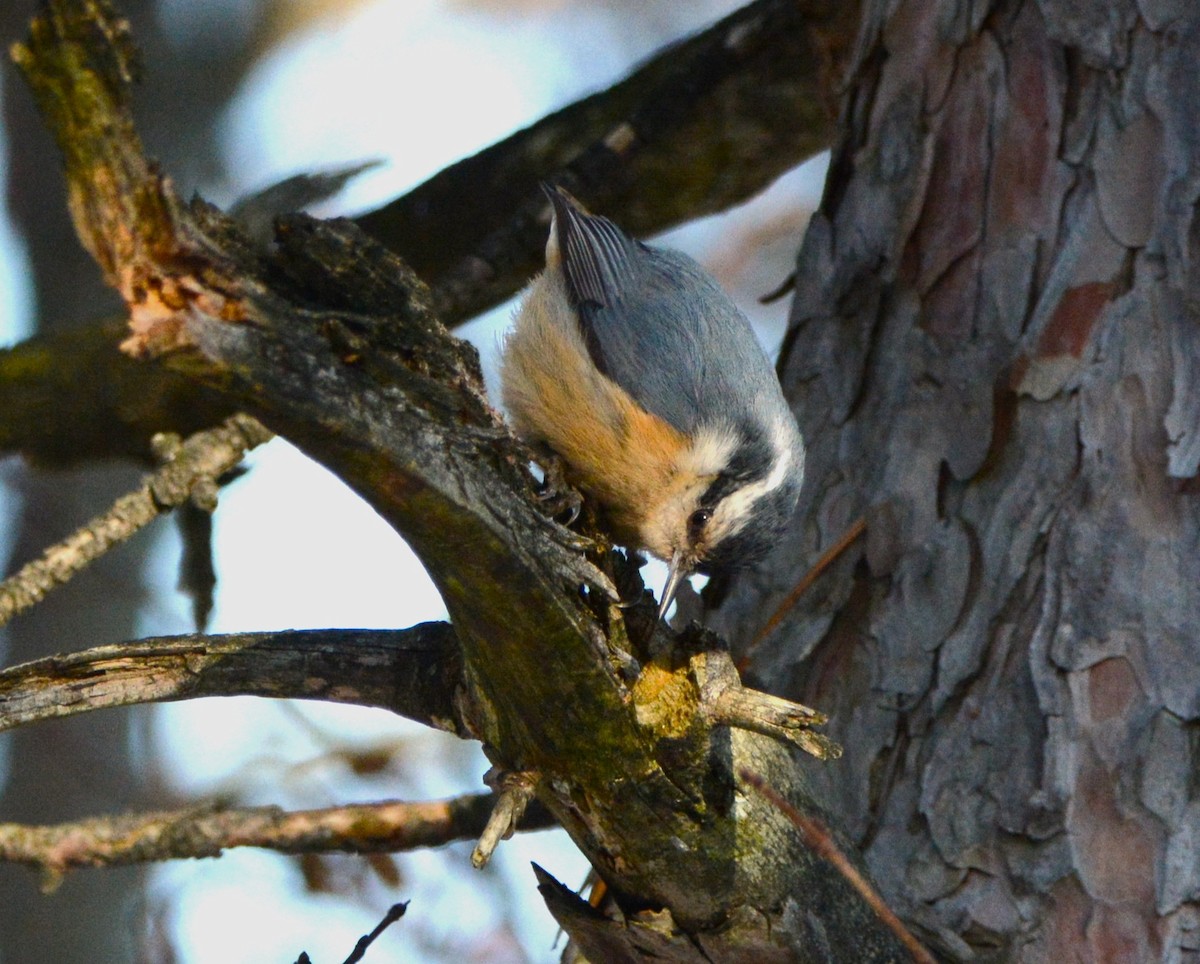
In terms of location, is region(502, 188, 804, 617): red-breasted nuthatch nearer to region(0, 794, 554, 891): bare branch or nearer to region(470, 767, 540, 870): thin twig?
region(0, 794, 554, 891): bare branch

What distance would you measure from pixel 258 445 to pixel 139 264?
1.55m

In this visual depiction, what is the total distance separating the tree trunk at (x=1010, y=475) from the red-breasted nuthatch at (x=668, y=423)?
7.3 inches

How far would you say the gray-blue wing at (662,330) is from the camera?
2.71 metres

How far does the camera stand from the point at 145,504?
7.67 ft

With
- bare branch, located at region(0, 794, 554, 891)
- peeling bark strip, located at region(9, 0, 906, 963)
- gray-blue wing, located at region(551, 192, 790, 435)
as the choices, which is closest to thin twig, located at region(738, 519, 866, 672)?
gray-blue wing, located at region(551, 192, 790, 435)

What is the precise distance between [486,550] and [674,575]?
128 centimetres

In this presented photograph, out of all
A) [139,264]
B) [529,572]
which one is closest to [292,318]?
[139,264]

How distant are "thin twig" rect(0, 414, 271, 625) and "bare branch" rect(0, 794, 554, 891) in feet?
1.93

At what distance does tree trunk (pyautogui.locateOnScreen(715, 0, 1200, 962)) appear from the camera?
2.12 m

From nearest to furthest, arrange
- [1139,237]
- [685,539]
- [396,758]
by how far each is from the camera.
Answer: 1. [1139,237]
2. [685,539]
3. [396,758]

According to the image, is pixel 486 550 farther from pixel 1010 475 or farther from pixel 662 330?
pixel 662 330

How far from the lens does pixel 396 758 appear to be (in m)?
4.41

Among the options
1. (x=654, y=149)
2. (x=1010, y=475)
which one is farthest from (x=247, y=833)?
(x=654, y=149)

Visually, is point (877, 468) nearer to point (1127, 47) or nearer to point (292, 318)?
point (1127, 47)
